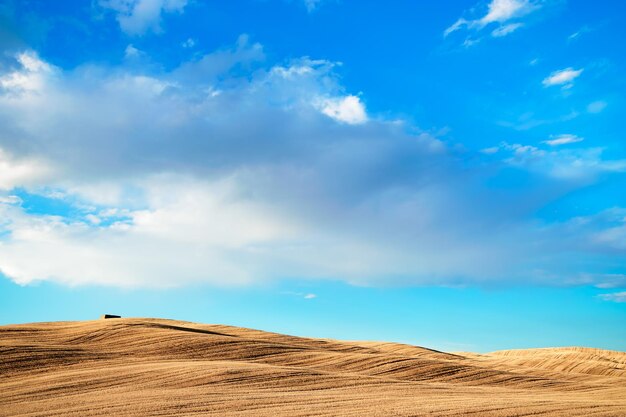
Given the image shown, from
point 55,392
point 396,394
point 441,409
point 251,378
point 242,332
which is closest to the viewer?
point 441,409

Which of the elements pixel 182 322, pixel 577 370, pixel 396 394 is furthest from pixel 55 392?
pixel 577 370

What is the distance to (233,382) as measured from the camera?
21.0 meters

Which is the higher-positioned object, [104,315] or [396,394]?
[104,315]

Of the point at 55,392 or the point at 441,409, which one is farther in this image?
the point at 55,392

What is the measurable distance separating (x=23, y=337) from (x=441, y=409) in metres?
27.0

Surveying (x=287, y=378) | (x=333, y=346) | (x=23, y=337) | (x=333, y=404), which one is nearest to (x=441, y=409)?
(x=333, y=404)

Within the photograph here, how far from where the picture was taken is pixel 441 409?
16.5 m

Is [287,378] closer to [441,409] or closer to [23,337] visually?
[441,409]

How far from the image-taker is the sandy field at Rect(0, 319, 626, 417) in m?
16.6

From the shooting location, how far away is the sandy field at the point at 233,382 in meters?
16.6

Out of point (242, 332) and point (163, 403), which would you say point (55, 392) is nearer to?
point (163, 403)

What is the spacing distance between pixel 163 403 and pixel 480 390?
554 inches

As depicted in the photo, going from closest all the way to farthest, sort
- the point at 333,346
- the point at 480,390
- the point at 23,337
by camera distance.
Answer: the point at 480,390
the point at 23,337
the point at 333,346

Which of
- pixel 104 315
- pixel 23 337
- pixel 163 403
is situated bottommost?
pixel 163 403
